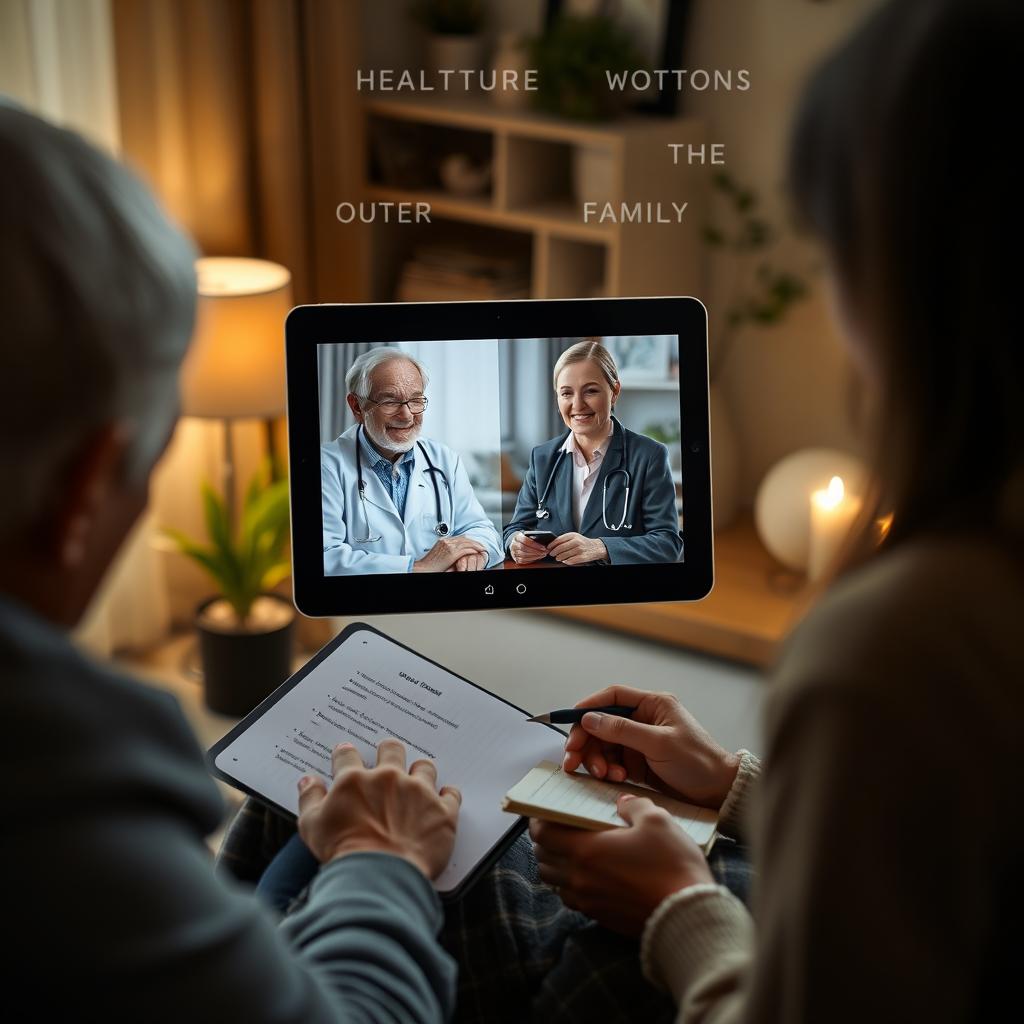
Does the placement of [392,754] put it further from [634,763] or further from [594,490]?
[594,490]

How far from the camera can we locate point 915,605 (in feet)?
1.75

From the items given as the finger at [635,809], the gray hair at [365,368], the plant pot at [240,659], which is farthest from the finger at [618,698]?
the plant pot at [240,659]

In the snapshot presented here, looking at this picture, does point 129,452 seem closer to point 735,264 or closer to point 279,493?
point 279,493

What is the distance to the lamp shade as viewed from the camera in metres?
2.19

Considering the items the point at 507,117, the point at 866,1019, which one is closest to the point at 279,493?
the point at 507,117

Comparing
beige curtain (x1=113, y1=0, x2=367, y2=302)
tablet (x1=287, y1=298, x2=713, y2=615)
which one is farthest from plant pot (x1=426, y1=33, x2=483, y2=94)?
tablet (x1=287, y1=298, x2=713, y2=615)

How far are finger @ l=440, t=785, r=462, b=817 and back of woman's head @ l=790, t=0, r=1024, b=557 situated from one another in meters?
0.43

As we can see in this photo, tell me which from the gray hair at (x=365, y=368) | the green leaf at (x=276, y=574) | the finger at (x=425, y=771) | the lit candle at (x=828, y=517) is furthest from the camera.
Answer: the green leaf at (x=276, y=574)

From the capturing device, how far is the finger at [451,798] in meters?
0.89

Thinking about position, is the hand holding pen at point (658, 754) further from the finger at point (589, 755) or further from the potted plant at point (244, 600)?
the potted plant at point (244, 600)

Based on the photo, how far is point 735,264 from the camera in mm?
2553

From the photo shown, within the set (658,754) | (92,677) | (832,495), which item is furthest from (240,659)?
(92,677)

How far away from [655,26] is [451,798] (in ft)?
6.24

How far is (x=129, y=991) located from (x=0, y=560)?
21 cm
